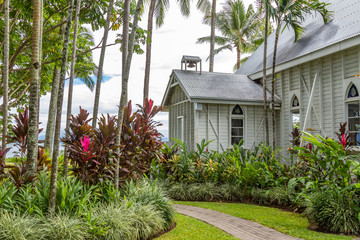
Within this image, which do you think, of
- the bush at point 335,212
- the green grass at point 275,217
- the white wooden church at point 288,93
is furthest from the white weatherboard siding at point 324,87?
the bush at point 335,212

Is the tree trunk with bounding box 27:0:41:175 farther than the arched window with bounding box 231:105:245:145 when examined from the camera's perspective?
No

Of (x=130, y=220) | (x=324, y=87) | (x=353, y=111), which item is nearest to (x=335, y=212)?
(x=130, y=220)

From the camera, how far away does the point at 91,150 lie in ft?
20.5

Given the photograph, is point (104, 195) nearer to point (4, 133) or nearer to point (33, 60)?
point (33, 60)

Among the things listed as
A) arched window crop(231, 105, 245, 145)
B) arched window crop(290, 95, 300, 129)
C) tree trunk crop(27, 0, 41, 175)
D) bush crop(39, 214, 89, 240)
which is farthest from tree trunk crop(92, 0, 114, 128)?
arched window crop(290, 95, 300, 129)

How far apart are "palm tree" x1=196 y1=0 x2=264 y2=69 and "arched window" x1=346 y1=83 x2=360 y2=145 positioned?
61.4 ft

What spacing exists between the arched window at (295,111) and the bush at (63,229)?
36.6ft

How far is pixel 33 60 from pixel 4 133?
120 inches

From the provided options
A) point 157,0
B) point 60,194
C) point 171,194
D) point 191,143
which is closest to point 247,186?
point 171,194

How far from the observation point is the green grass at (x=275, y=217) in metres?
6.29

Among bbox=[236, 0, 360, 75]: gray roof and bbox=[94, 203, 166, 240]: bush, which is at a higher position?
bbox=[236, 0, 360, 75]: gray roof

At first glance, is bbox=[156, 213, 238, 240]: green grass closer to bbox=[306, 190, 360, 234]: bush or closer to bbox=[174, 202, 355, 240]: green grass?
bbox=[174, 202, 355, 240]: green grass

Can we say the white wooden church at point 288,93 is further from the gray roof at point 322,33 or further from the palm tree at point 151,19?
the palm tree at point 151,19

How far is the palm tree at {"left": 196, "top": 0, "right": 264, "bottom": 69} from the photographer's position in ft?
99.0
